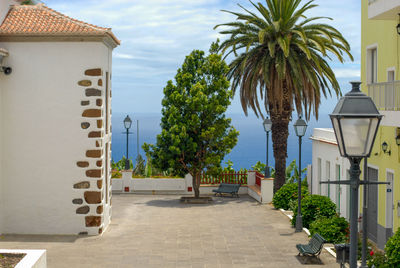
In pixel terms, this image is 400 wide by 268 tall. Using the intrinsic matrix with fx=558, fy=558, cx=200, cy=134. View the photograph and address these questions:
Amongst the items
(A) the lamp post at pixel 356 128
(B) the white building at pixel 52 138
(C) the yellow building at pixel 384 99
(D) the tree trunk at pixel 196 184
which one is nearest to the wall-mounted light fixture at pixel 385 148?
(C) the yellow building at pixel 384 99

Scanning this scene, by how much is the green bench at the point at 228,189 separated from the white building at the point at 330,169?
3.77m

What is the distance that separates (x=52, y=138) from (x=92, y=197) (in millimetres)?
2173

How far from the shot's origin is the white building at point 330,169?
21.2 metres

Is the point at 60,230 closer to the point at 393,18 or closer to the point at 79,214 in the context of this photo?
the point at 79,214

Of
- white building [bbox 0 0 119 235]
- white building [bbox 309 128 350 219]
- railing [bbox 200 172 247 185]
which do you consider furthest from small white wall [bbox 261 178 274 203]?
white building [bbox 0 0 119 235]

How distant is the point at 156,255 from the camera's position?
14.7 m

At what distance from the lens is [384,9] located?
14984mm

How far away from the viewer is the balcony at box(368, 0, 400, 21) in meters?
14.6

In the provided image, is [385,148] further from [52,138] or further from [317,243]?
[52,138]

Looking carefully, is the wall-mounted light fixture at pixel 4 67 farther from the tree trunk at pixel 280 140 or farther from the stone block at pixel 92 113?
the tree trunk at pixel 280 140

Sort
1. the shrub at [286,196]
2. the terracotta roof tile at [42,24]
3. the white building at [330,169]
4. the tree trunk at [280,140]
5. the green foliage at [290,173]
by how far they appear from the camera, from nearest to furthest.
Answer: the terracotta roof tile at [42,24]
the white building at [330,169]
the shrub at [286,196]
the tree trunk at [280,140]
the green foliage at [290,173]

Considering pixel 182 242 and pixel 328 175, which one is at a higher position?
pixel 328 175

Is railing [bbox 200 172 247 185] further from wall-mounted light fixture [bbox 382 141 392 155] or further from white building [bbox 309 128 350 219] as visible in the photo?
wall-mounted light fixture [bbox 382 141 392 155]

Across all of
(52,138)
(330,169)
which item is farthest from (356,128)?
(330,169)
